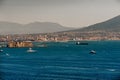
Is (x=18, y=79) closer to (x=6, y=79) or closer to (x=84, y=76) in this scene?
(x=6, y=79)

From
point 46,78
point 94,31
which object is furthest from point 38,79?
point 94,31

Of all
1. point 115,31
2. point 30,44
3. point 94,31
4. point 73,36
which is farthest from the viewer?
point 30,44

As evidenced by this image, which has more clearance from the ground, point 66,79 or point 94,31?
point 94,31

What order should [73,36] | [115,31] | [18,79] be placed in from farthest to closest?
[73,36], [18,79], [115,31]

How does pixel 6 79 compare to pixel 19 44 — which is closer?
pixel 6 79

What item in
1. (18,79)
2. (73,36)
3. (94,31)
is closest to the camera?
(18,79)

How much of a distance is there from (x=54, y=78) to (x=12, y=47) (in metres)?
22.1

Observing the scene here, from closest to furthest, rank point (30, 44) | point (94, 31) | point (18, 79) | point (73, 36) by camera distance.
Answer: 1. point (18, 79)
2. point (94, 31)
3. point (73, 36)
4. point (30, 44)

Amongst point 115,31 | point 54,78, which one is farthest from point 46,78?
point 115,31

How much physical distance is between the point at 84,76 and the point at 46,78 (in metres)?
1.02

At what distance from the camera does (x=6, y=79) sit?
10.1 m

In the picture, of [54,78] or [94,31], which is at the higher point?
[94,31]

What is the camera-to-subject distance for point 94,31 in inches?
530

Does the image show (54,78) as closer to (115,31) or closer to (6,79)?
(6,79)
